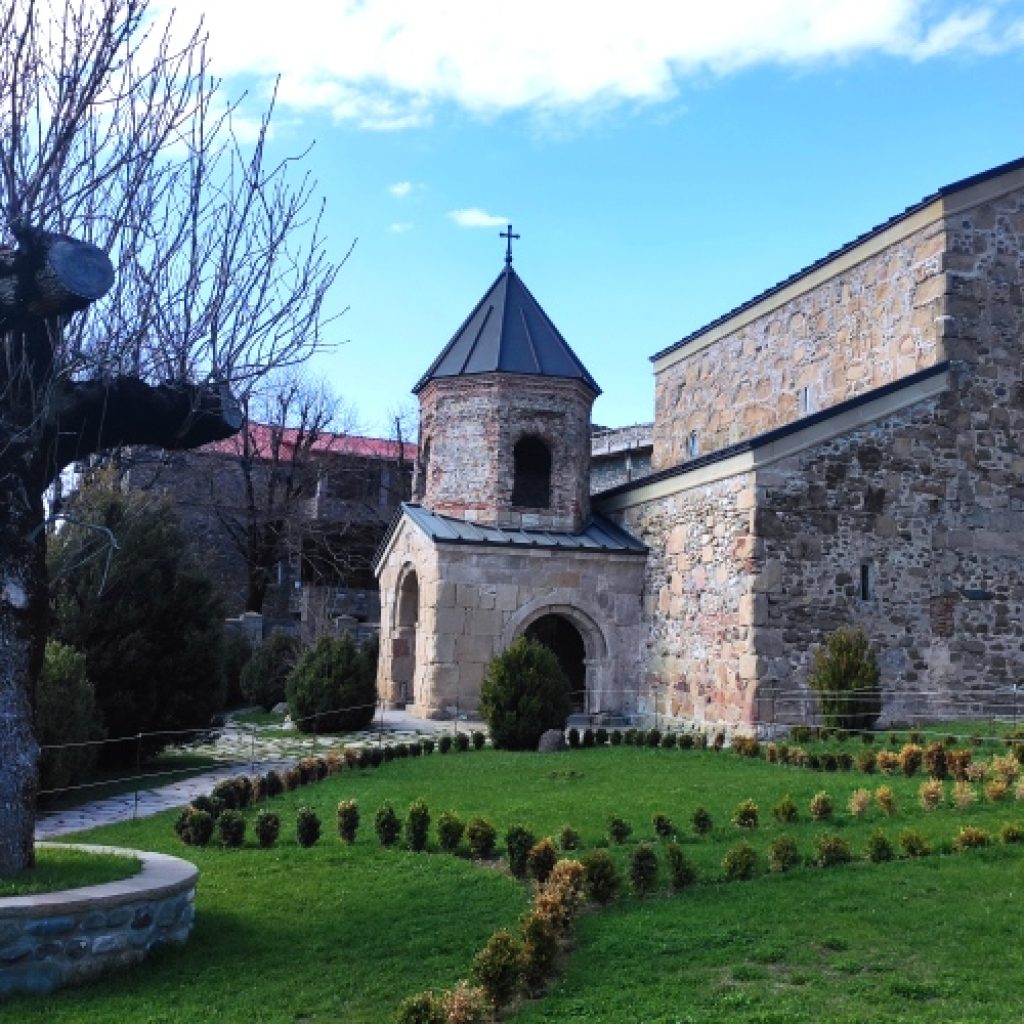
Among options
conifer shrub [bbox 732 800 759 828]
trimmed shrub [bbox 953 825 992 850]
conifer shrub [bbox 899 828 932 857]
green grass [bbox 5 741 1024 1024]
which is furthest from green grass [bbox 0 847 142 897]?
trimmed shrub [bbox 953 825 992 850]

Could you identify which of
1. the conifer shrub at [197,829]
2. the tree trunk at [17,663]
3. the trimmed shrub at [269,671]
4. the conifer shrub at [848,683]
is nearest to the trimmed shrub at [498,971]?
the tree trunk at [17,663]

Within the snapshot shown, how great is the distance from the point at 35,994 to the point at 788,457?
11.8 m

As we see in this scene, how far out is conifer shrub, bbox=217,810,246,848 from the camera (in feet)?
30.1

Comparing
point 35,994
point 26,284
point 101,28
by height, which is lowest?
point 35,994

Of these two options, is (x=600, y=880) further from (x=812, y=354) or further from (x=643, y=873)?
(x=812, y=354)

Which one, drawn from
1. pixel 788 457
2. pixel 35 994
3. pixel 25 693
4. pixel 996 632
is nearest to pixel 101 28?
pixel 25 693

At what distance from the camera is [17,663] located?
655 cm

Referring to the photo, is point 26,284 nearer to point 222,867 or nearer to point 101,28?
point 101,28

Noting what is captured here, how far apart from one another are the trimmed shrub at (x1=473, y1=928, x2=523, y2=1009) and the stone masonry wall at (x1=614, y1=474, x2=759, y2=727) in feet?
32.6

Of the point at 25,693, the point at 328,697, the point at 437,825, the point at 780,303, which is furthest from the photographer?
the point at 780,303

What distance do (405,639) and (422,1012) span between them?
16.5m

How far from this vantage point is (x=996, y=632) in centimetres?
1603

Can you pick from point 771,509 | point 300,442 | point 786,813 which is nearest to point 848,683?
point 771,509

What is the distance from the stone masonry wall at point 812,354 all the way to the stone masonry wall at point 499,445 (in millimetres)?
3451
